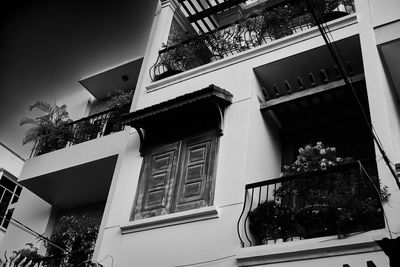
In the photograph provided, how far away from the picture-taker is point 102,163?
11359 millimetres

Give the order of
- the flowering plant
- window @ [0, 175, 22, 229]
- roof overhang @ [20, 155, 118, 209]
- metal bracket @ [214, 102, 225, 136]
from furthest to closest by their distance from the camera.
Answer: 1. window @ [0, 175, 22, 229]
2. roof overhang @ [20, 155, 118, 209]
3. metal bracket @ [214, 102, 225, 136]
4. the flowering plant

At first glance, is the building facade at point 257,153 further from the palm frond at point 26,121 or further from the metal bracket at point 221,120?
the palm frond at point 26,121

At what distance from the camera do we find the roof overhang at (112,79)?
1448 cm

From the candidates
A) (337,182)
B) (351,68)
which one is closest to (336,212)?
(337,182)

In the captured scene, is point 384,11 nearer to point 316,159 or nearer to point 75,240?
point 316,159

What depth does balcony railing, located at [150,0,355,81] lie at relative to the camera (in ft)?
33.6

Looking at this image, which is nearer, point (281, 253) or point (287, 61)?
→ point (281, 253)

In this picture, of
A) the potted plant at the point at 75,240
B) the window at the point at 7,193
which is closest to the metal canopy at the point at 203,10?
the potted plant at the point at 75,240

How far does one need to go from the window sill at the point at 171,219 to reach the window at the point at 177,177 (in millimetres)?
234

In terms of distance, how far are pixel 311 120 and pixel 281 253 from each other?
378 cm

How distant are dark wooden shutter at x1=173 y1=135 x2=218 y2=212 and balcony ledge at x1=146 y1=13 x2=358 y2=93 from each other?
170 centimetres

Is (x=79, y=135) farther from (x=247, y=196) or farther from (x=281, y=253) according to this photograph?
(x=281, y=253)

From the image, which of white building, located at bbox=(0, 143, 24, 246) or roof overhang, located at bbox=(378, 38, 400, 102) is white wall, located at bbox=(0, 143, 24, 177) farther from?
roof overhang, located at bbox=(378, 38, 400, 102)

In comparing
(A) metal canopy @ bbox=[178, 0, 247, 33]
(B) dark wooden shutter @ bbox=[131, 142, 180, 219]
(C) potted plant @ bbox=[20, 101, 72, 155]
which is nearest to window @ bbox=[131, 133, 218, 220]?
(B) dark wooden shutter @ bbox=[131, 142, 180, 219]
